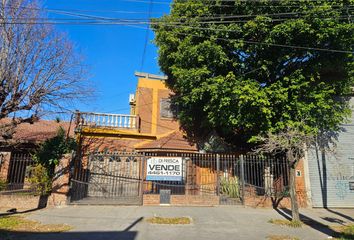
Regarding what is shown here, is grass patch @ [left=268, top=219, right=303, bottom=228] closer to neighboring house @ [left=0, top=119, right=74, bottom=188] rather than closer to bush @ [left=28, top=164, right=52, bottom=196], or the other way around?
bush @ [left=28, top=164, right=52, bottom=196]

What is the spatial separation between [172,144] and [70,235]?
842cm

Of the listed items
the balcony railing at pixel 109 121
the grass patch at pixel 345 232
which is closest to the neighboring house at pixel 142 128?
the balcony railing at pixel 109 121

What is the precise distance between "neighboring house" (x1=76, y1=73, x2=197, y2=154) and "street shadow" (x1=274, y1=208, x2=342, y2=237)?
5.88 m

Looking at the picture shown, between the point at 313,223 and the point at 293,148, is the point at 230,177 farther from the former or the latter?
the point at 313,223

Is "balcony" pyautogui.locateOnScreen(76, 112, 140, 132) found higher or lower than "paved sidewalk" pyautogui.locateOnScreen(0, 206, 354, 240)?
higher

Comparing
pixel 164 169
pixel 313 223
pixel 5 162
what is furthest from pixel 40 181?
pixel 313 223

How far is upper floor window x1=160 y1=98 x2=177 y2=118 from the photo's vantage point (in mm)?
18750

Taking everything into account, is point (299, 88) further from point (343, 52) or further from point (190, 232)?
point (190, 232)

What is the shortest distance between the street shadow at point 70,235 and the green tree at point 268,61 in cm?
663

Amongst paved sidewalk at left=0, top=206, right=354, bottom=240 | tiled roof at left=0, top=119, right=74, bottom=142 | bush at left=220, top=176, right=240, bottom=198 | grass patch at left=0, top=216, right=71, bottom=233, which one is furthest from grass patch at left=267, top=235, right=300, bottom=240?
tiled roof at left=0, top=119, right=74, bottom=142

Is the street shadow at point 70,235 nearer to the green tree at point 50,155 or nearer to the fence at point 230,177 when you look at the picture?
the green tree at point 50,155

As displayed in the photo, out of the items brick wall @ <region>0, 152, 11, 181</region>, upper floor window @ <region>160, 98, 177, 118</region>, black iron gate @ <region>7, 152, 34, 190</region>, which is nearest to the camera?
black iron gate @ <region>7, 152, 34, 190</region>

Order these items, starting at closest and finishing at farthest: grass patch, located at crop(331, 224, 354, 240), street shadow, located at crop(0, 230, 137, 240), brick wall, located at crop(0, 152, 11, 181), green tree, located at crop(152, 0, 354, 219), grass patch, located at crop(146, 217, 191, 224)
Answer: street shadow, located at crop(0, 230, 137, 240) < grass patch, located at crop(331, 224, 354, 240) < grass patch, located at crop(146, 217, 191, 224) < green tree, located at crop(152, 0, 354, 219) < brick wall, located at crop(0, 152, 11, 181)

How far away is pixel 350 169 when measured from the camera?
1382cm
